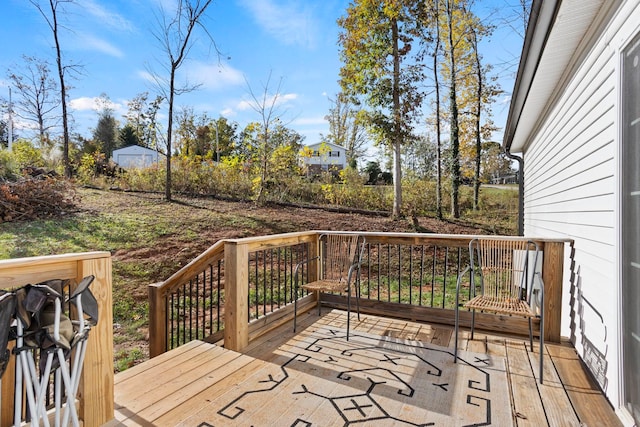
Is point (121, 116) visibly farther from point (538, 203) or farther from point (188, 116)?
point (538, 203)

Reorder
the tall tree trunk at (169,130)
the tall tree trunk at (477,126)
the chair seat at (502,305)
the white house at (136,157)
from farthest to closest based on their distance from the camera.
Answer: the tall tree trunk at (477,126)
the white house at (136,157)
the tall tree trunk at (169,130)
the chair seat at (502,305)

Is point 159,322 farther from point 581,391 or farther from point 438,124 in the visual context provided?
point 438,124

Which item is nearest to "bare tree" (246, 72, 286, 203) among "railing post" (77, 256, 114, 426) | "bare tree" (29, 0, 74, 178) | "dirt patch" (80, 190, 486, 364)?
"dirt patch" (80, 190, 486, 364)

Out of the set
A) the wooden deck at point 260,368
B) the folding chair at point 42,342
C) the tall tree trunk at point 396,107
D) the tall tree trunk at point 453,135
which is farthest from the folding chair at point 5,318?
the tall tree trunk at point 453,135

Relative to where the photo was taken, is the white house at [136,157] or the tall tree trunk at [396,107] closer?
the white house at [136,157]

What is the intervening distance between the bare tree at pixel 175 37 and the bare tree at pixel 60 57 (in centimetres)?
165

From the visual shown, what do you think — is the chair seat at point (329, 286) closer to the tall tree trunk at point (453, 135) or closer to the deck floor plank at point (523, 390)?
the deck floor plank at point (523, 390)

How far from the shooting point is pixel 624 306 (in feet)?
5.58

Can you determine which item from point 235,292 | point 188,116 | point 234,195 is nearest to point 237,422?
point 235,292

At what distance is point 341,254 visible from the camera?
3.49 m

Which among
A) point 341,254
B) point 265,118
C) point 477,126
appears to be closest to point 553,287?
point 341,254

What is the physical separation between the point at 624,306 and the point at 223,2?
8.39 metres

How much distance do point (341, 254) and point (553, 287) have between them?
185 cm

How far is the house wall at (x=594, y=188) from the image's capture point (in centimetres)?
181
